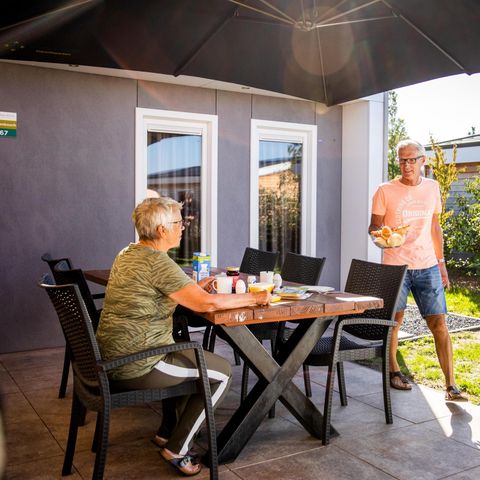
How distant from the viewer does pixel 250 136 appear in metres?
6.93

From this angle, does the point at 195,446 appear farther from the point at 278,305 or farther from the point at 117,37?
the point at 117,37

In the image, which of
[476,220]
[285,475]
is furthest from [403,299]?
[476,220]

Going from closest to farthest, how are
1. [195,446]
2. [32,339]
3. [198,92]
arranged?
[195,446] < [32,339] < [198,92]

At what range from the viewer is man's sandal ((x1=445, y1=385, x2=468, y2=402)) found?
425cm

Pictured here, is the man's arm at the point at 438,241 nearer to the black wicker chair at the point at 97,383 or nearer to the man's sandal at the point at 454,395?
the man's sandal at the point at 454,395

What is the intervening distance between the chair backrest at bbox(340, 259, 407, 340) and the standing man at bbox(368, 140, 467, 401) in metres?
0.32

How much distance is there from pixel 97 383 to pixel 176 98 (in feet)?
13.9

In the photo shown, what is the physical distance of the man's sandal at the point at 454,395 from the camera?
4.25 meters

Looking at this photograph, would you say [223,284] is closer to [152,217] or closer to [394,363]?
[152,217]

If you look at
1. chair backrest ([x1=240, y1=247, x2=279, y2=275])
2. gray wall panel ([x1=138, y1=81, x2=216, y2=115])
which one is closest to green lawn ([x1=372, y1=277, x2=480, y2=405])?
chair backrest ([x1=240, y1=247, x2=279, y2=275])

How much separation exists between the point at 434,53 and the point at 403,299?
1.79 m

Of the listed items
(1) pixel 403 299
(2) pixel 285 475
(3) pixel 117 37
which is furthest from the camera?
(1) pixel 403 299

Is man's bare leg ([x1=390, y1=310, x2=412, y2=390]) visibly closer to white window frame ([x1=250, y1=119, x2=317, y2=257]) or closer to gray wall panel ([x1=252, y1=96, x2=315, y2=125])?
white window frame ([x1=250, y1=119, x2=317, y2=257])

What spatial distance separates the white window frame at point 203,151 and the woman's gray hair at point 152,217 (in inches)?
125
